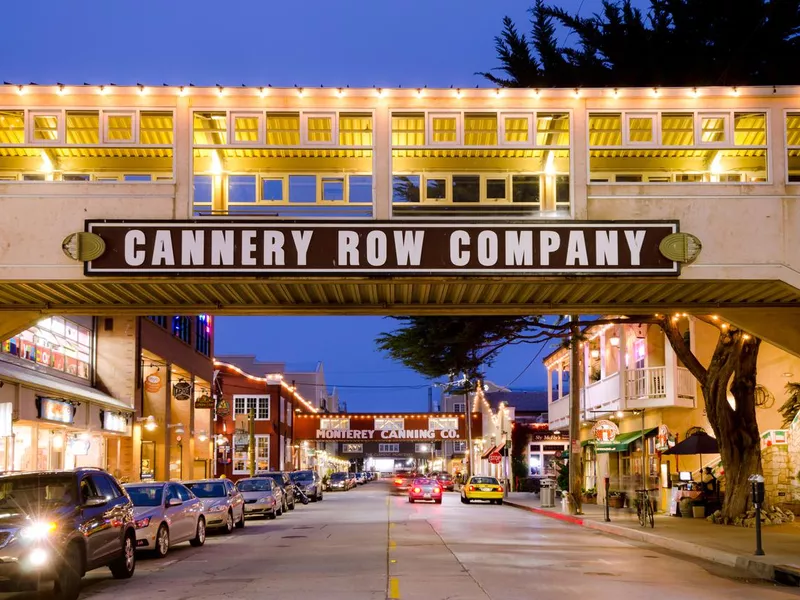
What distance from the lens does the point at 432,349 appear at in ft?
88.0

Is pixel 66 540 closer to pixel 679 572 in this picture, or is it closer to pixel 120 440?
pixel 679 572

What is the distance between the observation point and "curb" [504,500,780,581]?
55.0ft

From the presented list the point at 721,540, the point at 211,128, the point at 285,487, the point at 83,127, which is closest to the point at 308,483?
the point at 285,487

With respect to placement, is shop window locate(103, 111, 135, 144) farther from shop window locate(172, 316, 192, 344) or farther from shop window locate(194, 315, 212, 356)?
shop window locate(194, 315, 212, 356)

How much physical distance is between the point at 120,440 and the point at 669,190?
29289 millimetres

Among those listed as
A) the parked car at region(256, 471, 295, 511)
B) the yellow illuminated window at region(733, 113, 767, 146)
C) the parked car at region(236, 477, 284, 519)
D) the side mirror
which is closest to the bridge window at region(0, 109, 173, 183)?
the side mirror

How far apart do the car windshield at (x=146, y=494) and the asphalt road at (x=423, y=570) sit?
109cm

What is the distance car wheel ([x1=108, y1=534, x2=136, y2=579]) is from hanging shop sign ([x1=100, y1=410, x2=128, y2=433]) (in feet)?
69.0

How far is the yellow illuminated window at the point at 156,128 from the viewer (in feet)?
59.8

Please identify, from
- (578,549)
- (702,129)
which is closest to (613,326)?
(578,549)

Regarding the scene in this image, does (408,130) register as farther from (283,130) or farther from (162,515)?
(162,515)

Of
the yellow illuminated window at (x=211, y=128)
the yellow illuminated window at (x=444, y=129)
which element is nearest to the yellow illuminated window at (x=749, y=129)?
the yellow illuminated window at (x=444, y=129)

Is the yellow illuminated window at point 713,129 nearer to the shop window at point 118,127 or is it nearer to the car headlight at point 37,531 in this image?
the shop window at point 118,127

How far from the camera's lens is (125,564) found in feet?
53.0
